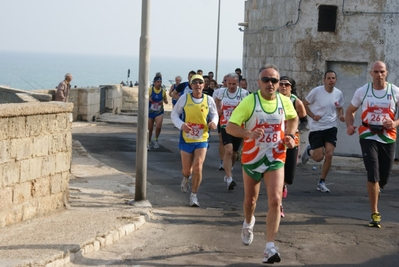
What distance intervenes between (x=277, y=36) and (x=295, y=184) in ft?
22.9

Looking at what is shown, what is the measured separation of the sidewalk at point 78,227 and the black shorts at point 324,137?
9.70 feet

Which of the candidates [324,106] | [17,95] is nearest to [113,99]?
[17,95]

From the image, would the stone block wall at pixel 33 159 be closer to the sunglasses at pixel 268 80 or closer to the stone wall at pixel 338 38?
the sunglasses at pixel 268 80

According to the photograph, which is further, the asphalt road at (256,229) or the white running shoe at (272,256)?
the asphalt road at (256,229)

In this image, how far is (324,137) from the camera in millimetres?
13891

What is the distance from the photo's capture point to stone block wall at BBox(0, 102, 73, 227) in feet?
32.4

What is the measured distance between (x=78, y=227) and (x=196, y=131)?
2761mm

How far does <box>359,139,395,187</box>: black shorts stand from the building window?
347 inches

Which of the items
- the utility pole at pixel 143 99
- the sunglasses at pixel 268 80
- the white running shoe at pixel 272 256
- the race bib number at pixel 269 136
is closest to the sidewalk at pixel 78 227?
the utility pole at pixel 143 99

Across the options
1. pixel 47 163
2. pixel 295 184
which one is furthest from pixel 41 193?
pixel 295 184

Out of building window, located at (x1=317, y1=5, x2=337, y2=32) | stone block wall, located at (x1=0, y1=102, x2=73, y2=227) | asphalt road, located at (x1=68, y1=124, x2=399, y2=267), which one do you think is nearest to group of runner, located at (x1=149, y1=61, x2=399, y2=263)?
asphalt road, located at (x1=68, y1=124, x2=399, y2=267)

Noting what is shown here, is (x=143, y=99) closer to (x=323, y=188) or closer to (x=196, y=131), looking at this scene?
(x=196, y=131)

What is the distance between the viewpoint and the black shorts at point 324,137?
13.8 metres

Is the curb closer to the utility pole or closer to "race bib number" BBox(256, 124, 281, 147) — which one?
the utility pole
